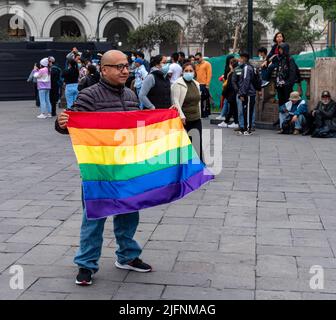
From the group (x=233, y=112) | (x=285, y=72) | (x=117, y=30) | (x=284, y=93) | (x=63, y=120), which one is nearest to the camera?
(x=63, y=120)

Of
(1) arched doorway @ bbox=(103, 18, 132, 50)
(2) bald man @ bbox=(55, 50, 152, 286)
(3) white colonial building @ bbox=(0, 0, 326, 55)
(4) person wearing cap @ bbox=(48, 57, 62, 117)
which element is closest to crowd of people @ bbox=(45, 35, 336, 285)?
(2) bald man @ bbox=(55, 50, 152, 286)

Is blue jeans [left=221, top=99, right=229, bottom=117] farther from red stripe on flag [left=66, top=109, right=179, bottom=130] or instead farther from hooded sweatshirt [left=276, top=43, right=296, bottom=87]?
red stripe on flag [left=66, top=109, right=179, bottom=130]

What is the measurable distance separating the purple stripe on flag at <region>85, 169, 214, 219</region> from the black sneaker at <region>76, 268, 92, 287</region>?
42cm

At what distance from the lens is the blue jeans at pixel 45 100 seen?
18.0 m

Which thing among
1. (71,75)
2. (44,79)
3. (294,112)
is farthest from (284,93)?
(44,79)

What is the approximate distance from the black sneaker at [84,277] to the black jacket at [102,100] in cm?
103

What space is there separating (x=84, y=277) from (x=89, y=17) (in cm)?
4566

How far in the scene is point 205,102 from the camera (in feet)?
57.4

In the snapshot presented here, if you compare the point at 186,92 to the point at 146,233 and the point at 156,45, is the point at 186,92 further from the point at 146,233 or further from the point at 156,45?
the point at 156,45

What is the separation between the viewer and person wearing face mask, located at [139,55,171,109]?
28.3 ft

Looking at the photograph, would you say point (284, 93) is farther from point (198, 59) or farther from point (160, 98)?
point (160, 98)

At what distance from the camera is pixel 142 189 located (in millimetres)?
4883
